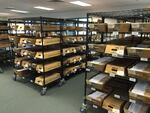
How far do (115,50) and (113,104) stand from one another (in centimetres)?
93

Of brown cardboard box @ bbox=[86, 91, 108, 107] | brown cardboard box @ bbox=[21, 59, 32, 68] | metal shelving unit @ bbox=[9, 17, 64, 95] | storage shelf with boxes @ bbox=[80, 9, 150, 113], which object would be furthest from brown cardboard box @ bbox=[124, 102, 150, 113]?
brown cardboard box @ bbox=[21, 59, 32, 68]

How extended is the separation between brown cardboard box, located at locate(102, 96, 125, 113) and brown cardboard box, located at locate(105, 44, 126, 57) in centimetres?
85

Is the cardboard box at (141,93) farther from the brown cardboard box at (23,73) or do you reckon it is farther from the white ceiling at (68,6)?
the white ceiling at (68,6)

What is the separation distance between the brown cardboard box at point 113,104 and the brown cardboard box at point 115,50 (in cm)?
85

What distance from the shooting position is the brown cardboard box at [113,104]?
251 cm

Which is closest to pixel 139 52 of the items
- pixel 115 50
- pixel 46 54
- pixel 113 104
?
pixel 115 50

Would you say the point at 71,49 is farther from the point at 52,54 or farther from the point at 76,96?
the point at 76,96

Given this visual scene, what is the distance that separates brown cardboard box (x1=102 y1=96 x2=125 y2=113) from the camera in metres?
2.51

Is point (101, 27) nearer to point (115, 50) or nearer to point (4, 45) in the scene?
point (115, 50)

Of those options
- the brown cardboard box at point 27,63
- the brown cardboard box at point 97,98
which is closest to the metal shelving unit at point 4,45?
the brown cardboard box at point 27,63

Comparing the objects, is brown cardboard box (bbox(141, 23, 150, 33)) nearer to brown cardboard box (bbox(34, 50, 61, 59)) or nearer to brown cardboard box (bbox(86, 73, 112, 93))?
brown cardboard box (bbox(86, 73, 112, 93))

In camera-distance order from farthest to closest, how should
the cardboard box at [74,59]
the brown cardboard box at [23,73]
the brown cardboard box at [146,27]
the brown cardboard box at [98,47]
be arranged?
the cardboard box at [74,59]
the brown cardboard box at [23,73]
the brown cardboard box at [98,47]
the brown cardboard box at [146,27]

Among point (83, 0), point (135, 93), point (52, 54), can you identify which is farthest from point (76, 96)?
point (83, 0)

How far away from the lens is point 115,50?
2.46 meters
